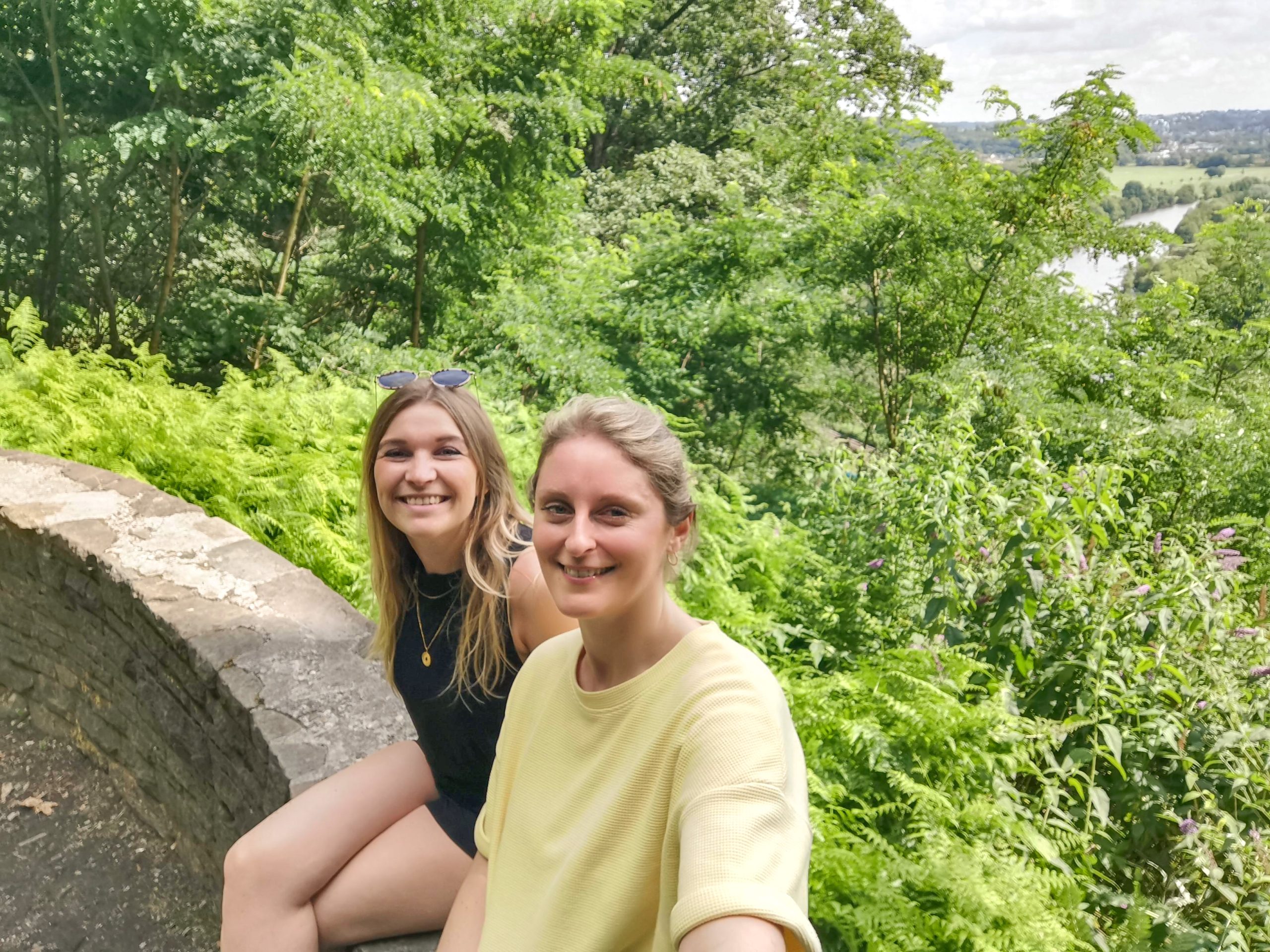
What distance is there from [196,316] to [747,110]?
13.2 meters

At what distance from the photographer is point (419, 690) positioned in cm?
208

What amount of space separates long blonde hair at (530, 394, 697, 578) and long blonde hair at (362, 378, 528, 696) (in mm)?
624

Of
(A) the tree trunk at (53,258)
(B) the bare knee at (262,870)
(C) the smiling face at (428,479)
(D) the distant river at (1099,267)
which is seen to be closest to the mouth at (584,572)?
(C) the smiling face at (428,479)

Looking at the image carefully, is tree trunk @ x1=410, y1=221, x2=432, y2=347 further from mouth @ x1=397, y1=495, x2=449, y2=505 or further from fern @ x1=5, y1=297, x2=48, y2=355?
mouth @ x1=397, y1=495, x2=449, y2=505

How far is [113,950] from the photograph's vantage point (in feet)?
9.71

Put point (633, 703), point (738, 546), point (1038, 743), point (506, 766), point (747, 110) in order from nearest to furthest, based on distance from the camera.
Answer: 1. point (633, 703)
2. point (506, 766)
3. point (1038, 743)
4. point (738, 546)
5. point (747, 110)

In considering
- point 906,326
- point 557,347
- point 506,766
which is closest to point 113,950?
point 506,766

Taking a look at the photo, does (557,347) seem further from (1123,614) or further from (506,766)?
(506,766)

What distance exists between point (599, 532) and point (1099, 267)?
769 centimetres

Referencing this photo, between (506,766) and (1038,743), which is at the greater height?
(506,766)

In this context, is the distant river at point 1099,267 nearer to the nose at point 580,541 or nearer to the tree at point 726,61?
the nose at point 580,541

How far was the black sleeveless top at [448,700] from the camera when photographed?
2.01 meters

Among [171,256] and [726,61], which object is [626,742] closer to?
[171,256]

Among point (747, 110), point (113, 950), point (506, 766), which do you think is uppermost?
point (747, 110)
